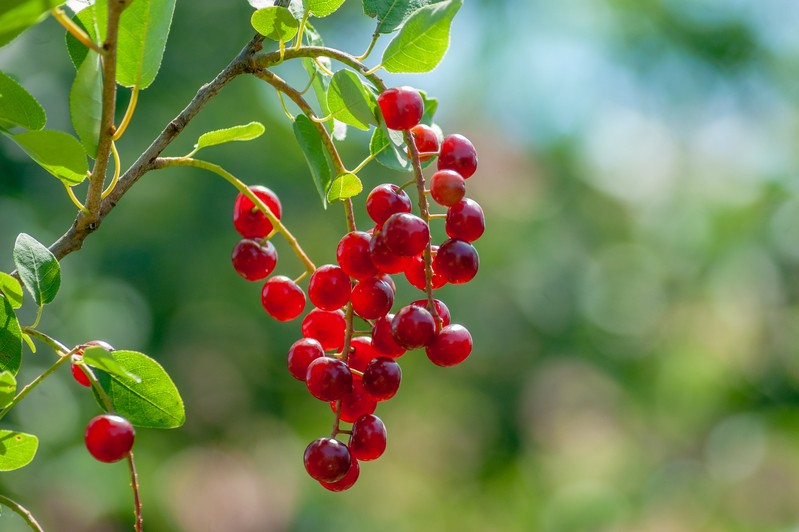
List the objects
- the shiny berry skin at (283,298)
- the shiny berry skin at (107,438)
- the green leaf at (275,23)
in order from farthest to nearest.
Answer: the shiny berry skin at (283,298), the green leaf at (275,23), the shiny berry skin at (107,438)

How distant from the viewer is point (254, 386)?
13.8ft

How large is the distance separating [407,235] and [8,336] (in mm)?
324

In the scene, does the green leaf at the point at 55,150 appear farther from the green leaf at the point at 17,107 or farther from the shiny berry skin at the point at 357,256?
the shiny berry skin at the point at 357,256

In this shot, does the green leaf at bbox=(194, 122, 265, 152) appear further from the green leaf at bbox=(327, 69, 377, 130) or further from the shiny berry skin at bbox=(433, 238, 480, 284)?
the shiny berry skin at bbox=(433, 238, 480, 284)

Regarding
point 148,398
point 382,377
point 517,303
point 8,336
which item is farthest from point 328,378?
point 517,303

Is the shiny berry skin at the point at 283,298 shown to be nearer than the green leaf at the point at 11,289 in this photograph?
No

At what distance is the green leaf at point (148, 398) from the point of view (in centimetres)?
69

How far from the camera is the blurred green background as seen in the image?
3693mm

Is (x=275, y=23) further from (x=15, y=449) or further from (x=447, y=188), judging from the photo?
(x=15, y=449)

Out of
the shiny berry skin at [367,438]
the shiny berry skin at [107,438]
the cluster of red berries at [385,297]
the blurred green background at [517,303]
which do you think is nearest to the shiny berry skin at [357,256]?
the cluster of red berries at [385,297]

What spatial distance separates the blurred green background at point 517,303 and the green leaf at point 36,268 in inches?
102

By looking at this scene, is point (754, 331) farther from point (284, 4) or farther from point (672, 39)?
point (284, 4)

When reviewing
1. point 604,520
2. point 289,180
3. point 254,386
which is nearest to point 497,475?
point 604,520

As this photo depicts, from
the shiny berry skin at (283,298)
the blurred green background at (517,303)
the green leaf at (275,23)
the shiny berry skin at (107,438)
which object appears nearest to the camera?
the shiny berry skin at (107,438)
